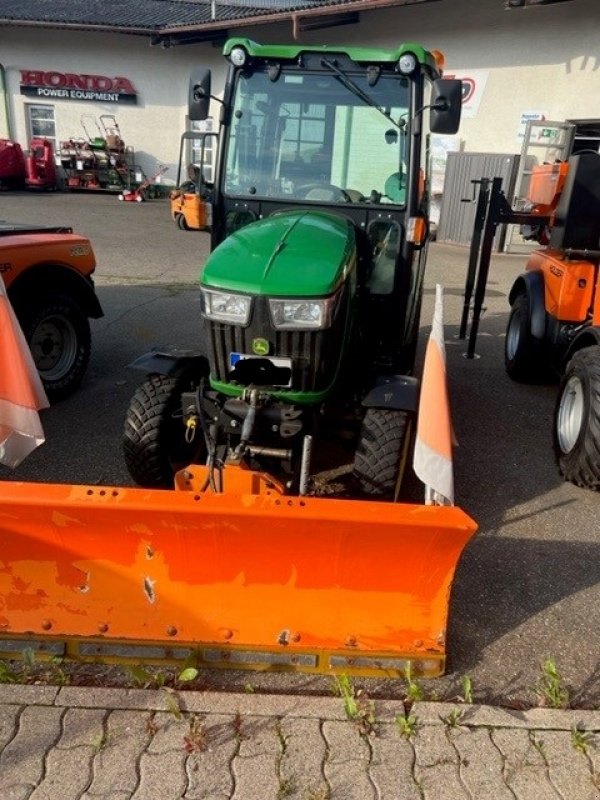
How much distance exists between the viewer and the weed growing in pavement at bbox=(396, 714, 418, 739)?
2.33 m

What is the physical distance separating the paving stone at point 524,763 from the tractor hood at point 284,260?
78.0 inches

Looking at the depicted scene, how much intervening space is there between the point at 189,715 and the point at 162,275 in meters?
8.76

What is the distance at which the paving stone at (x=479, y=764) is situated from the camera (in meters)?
2.13

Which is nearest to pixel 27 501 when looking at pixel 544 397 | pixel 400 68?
pixel 400 68

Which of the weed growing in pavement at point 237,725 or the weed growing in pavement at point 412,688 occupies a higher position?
the weed growing in pavement at point 412,688

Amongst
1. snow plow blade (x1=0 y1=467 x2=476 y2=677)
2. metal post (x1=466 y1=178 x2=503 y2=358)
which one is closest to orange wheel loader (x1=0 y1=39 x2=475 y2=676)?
snow plow blade (x1=0 y1=467 x2=476 y2=677)

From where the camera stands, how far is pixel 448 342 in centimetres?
755

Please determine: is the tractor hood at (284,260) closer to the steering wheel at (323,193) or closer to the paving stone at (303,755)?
the steering wheel at (323,193)

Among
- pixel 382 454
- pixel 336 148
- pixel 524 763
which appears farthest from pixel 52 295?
pixel 524 763

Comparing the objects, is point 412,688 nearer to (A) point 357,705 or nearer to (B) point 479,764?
(A) point 357,705

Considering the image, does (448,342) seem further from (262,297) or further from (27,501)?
→ (27,501)

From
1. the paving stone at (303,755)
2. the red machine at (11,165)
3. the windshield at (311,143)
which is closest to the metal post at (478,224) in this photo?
the windshield at (311,143)

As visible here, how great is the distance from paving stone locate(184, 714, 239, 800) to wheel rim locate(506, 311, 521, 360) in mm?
4688

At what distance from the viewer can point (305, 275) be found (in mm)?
3215
